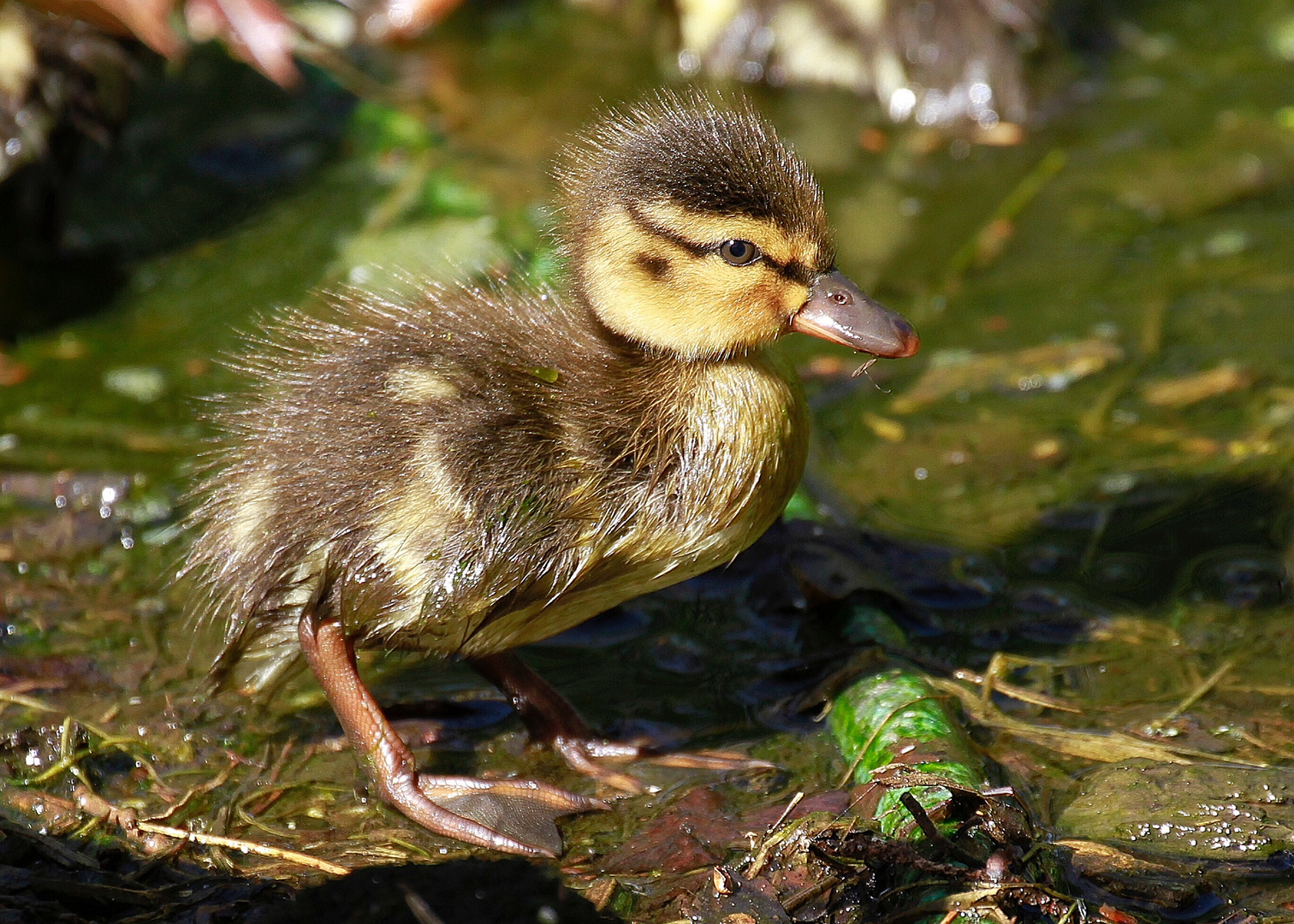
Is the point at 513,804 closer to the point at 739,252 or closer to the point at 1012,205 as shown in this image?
the point at 739,252

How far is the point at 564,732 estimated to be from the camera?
3.38 meters

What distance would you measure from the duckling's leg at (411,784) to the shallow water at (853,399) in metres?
0.08

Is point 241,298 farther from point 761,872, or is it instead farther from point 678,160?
point 761,872

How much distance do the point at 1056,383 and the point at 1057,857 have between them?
2087 millimetres

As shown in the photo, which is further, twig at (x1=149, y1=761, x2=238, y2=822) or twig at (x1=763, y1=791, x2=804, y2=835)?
twig at (x1=149, y1=761, x2=238, y2=822)

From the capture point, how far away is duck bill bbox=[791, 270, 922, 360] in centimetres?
322

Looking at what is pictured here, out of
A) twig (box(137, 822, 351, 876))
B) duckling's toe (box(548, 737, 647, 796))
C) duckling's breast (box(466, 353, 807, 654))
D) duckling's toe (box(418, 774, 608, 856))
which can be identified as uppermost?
duckling's breast (box(466, 353, 807, 654))

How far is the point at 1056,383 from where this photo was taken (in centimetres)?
466

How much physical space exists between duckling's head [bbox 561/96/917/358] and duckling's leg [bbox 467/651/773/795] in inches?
33.1

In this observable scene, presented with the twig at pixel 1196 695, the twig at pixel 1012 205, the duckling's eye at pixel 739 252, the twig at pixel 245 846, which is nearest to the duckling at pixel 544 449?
the duckling's eye at pixel 739 252

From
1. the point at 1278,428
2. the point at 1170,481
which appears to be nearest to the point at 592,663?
the point at 1170,481

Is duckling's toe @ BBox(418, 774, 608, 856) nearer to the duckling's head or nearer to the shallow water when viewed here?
the shallow water

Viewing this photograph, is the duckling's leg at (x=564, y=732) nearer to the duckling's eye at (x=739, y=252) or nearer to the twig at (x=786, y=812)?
the twig at (x=786, y=812)

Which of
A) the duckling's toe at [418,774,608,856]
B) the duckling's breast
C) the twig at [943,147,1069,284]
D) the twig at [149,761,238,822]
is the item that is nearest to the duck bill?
the duckling's breast
